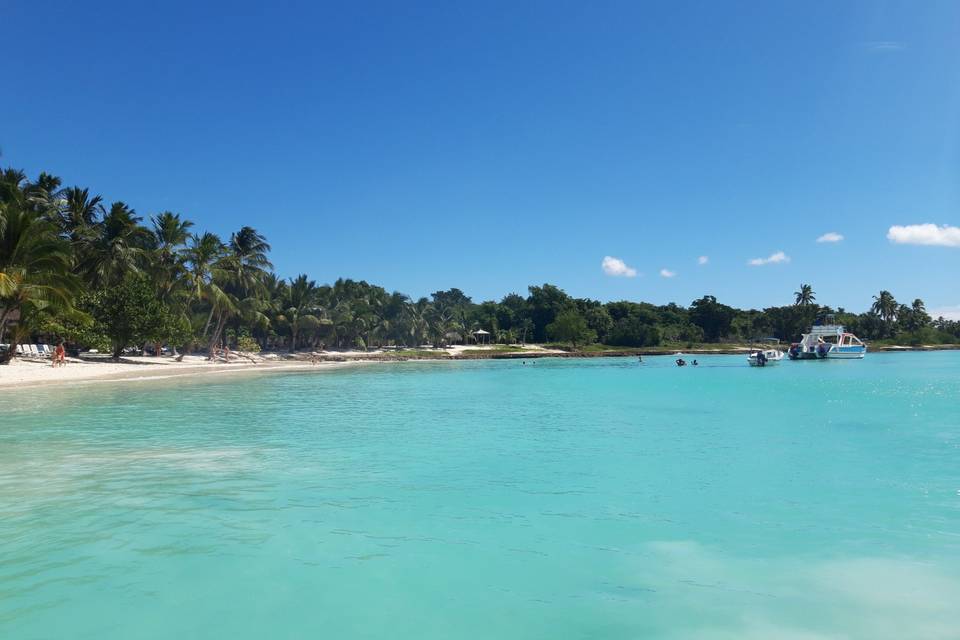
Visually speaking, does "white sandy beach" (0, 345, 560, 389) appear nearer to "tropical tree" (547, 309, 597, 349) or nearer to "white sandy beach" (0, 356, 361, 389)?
"white sandy beach" (0, 356, 361, 389)

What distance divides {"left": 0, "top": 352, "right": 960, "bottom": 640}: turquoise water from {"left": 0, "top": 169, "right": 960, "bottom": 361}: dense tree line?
1971cm

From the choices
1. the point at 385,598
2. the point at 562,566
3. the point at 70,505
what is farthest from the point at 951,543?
the point at 70,505

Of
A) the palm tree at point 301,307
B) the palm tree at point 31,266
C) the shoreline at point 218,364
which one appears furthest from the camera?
the palm tree at point 301,307

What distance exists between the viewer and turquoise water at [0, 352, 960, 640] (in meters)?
5.76

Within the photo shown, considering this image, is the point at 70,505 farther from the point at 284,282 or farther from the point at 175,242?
the point at 284,282

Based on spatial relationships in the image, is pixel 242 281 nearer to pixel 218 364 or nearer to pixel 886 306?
pixel 218 364

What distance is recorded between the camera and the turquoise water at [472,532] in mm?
5762

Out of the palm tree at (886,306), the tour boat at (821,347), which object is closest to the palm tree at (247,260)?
the tour boat at (821,347)

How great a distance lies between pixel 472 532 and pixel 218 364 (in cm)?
5094

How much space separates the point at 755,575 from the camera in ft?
22.2

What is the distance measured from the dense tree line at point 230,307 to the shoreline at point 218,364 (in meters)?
2.14

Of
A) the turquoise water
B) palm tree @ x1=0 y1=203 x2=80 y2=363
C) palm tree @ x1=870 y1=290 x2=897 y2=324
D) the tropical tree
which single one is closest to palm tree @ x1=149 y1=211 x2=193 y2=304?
palm tree @ x1=0 y1=203 x2=80 y2=363

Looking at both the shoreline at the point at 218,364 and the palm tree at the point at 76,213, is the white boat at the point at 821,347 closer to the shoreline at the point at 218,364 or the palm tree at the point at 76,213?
the shoreline at the point at 218,364

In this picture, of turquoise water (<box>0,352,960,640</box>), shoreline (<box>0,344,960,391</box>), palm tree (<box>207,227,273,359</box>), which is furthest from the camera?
palm tree (<box>207,227,273,359</box>)
